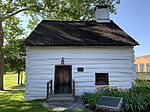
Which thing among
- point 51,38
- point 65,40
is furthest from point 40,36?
point 65,40

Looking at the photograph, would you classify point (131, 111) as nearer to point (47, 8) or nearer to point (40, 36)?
point (40, 36)

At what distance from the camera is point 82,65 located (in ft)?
47.2

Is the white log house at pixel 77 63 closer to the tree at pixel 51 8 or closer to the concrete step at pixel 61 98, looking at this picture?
the concrete step at pixel 61 98

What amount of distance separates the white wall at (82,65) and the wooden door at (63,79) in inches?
18.9

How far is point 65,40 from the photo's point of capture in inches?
575

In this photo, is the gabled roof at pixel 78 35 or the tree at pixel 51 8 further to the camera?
the tree at pixel 51 8

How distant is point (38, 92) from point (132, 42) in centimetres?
780

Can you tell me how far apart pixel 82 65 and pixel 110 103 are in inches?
194

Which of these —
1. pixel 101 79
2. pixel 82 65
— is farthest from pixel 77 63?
pixel 101 79

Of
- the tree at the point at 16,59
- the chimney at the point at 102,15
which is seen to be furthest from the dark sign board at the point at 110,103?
the tree at the point at 16,59

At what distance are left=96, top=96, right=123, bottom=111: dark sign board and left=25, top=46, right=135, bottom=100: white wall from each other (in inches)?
160

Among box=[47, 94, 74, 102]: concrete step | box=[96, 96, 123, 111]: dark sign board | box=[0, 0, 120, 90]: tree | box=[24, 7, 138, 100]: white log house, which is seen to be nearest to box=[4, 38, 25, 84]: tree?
box=[0, 0, 120, 90]: tree

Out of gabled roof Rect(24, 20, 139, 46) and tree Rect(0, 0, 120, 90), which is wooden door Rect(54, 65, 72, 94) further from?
tree Rect(0, 0, 120, 90)

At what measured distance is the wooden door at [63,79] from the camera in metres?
14.6
